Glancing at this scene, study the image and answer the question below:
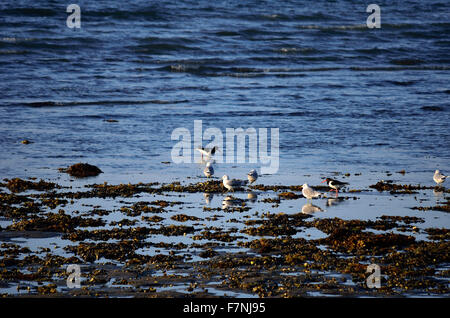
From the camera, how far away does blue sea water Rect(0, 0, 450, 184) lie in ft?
55.0

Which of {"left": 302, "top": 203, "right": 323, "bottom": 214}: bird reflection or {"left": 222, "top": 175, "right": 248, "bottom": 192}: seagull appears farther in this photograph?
{"left": 222, "top": 175, "right": 248, "bottom": 192}: seagull

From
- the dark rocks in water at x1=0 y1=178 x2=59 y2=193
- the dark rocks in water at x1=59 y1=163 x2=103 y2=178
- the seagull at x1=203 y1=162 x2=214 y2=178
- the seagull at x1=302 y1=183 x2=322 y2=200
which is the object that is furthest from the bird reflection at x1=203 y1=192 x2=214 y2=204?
the dark rocks in water at x1=0 y1=178 x2=59 y2=193

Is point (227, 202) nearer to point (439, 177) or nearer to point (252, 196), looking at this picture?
point (252, 196)

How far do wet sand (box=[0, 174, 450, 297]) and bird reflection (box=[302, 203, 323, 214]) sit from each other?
0.04 meters

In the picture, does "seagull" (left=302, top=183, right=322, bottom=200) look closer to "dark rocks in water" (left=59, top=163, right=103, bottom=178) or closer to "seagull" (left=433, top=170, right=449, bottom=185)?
"seagull" (left=433, top=170, right=449, bottom=185)

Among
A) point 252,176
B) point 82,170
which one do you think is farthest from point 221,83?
point 252,176

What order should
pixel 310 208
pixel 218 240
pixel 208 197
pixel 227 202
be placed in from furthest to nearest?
pixel 208 197, pixel 227 202, pixel 310 208, pixel 218 240

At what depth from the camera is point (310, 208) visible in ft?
39.8

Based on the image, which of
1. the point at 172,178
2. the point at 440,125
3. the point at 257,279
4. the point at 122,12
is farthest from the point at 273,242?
the point at 122,12

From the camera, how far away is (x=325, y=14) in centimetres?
4778

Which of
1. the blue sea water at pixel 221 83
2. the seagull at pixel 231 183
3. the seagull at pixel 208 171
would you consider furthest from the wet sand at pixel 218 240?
the blue sea water at pixel 221 83

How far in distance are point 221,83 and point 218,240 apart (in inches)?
727

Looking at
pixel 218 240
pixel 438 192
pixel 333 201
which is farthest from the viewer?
pixel 438 192
